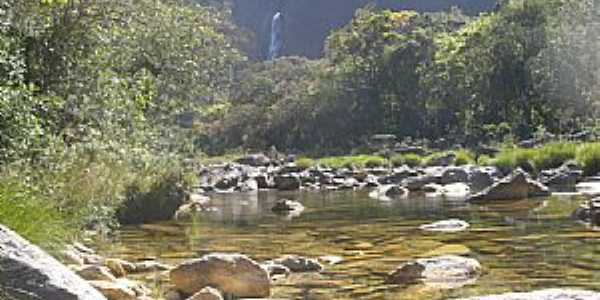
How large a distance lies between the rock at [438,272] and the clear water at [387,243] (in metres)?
0.19

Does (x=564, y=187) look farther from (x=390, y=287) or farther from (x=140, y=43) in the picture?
(x=390, y=287)

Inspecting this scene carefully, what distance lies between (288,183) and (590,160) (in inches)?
541

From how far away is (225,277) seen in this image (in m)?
9.84

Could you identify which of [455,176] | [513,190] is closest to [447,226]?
[513,190]

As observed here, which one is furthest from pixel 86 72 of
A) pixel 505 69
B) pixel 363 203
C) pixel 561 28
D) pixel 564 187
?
pixel 505 69

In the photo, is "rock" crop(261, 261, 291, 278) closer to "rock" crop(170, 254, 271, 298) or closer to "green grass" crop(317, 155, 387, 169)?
"rock" crop(170, 254, 271, 298)

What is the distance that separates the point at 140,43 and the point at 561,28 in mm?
32289

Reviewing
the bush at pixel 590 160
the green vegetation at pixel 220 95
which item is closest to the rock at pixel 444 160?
the green vegetation at pixel 220 95

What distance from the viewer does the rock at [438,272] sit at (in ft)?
33.8

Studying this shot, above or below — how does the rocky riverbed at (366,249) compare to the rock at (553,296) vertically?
below

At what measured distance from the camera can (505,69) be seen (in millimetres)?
57438

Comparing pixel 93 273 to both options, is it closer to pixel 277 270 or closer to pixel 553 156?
pixel 277 270

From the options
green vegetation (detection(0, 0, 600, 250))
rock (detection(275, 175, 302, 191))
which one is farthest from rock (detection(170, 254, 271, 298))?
→ rock (detection(275, 175, 302, 191))

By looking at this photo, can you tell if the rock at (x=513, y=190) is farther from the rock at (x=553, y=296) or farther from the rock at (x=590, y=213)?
the rock at (x=553, y=296)
